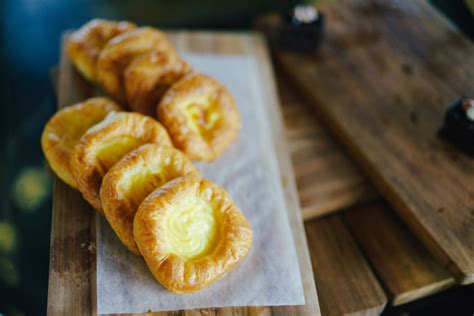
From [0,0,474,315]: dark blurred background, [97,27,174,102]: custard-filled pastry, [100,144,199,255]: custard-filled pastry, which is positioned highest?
[97,27,174,102]: custard-filled pastry

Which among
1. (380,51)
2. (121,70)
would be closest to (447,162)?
(380,51)

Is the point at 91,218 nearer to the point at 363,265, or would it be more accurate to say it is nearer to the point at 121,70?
the point at 121,70

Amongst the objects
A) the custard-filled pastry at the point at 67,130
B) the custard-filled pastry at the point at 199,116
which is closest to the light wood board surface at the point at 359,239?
the custard-filled pastry at the point at 199,116

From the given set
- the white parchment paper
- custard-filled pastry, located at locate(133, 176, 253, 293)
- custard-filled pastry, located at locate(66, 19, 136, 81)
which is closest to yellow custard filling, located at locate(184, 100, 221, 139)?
the white parchment paper

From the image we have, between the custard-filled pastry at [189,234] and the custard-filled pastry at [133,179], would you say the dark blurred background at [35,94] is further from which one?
the custard-filled pastry at [189,234]

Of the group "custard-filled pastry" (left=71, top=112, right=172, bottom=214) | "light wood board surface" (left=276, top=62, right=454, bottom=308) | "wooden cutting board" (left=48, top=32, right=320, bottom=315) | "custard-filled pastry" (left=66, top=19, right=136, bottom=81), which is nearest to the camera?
"wooden cutting board" (left=48, top=32, right=320, bottom=315)

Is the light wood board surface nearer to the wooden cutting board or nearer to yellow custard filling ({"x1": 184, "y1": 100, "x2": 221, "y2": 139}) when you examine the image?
the wooden cutting board

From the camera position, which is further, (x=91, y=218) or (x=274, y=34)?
(x=274, y=34)
